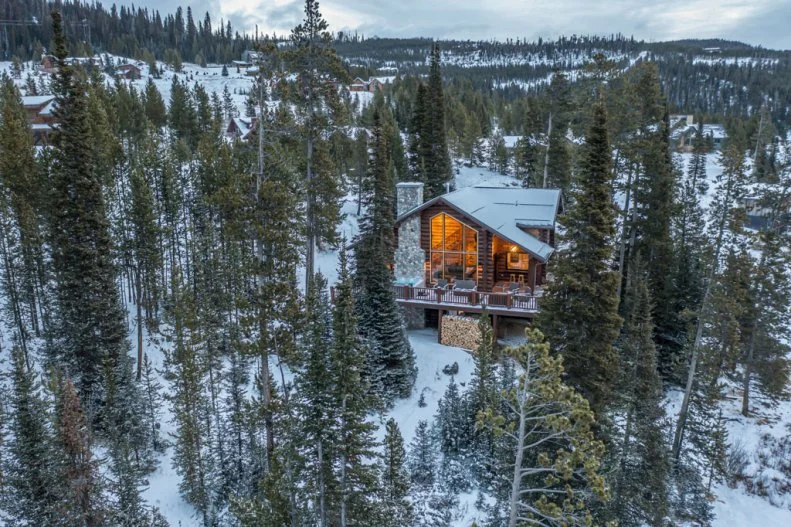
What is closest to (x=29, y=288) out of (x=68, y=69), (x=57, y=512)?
(x=68, y=69)

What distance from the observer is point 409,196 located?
85.8 ft

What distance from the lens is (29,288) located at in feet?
81.4

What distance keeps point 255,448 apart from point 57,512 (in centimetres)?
562

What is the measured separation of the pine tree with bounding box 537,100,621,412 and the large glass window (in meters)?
11.8

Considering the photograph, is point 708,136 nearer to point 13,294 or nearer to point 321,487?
point 321,487

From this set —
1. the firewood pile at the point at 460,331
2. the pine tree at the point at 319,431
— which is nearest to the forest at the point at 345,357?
the pine tree at the point at 319,431

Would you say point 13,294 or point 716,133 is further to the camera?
point 716,133

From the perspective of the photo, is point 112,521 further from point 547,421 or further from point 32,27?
point 32,27

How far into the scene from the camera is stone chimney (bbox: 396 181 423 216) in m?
26.1

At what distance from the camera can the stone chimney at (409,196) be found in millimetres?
26109

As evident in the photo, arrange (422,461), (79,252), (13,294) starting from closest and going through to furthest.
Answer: (422,461) < (79,252) < (13,294)

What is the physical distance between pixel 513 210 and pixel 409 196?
18.0ft

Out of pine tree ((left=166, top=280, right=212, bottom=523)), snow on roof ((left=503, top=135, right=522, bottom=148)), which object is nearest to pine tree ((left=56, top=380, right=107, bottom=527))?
pine tree ((left=166, top=280, right=212, bottom=523))

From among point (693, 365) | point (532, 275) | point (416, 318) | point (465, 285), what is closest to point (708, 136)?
point (532, 275)
